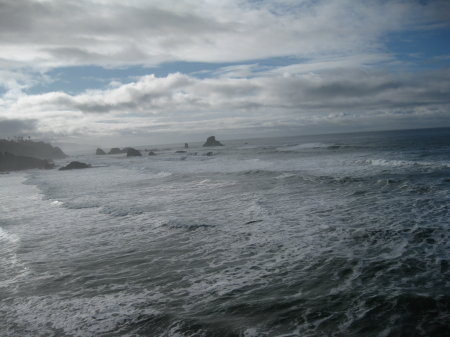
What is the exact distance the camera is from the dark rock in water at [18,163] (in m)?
67.4

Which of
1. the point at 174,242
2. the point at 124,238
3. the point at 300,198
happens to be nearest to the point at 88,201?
the point at 124,238

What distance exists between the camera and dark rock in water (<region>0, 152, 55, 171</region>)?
67.4 metres

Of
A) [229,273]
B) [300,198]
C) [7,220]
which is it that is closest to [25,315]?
[229,273]

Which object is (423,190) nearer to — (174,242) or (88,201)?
(174,242)

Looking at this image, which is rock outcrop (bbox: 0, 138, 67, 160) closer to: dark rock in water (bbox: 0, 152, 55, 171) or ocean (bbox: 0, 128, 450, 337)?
dark rock in water (bbox: 0, 152, 55, 171)

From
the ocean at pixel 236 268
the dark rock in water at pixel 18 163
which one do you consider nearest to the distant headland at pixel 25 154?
the dark rock in water at pixel 18 163

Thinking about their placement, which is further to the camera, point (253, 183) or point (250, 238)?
point (253, 183)

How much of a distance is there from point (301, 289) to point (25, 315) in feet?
21.4

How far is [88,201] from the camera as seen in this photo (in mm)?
22094

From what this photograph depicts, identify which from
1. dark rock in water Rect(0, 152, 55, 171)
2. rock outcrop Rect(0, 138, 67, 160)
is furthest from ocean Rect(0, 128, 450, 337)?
rock outcrop Rect(0, 138, 67, 160)

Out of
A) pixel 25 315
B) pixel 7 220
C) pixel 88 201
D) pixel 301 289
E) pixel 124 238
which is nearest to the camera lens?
pixel 25 315

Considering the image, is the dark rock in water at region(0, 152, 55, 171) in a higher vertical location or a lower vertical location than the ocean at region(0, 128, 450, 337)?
higher

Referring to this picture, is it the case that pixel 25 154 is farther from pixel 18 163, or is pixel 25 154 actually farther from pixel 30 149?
pixel 18 163

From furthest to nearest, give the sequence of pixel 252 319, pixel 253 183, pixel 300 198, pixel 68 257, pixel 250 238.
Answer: pixel 253 183, pixel 300 198, pixel 250 238, pixel 68 257, pixel 252 319
